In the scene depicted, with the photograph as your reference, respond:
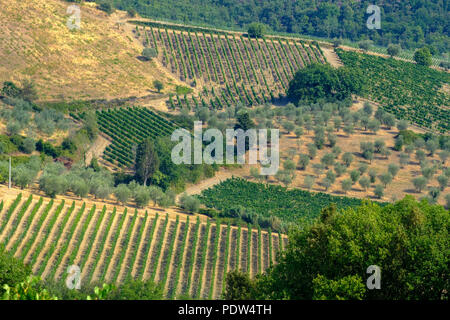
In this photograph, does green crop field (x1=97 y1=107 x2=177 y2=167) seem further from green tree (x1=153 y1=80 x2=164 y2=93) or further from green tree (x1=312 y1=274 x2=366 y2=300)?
green tree (x1=312 y1=274 x2=366 y2=300)

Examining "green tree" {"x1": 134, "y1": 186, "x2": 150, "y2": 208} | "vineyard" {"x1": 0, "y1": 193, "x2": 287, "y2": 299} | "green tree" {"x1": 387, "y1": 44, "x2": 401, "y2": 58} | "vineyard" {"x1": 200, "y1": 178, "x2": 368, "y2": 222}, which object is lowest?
"vineyard" {"x1": 0, "y1": 193, "x2": 287, "y2": 299}

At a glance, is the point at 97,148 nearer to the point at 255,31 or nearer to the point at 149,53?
the point at 149,53

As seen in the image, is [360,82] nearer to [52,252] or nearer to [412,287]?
[52,252]

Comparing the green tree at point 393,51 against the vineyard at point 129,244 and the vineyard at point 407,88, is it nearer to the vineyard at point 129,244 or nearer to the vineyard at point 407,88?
the vineyard at point 407,88

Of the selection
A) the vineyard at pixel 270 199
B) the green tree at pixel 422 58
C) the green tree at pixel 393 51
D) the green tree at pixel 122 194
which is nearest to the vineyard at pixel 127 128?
the vineyard at pixel 270 199

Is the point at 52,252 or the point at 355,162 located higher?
the point at 355,162

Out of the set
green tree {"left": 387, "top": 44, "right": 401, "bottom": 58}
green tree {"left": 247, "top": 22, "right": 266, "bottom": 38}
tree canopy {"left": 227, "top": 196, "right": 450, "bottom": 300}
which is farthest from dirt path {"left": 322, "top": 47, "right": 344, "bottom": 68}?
tree canopy {"left": 227, "top": 196, "right": 450, "bottom": 300}
